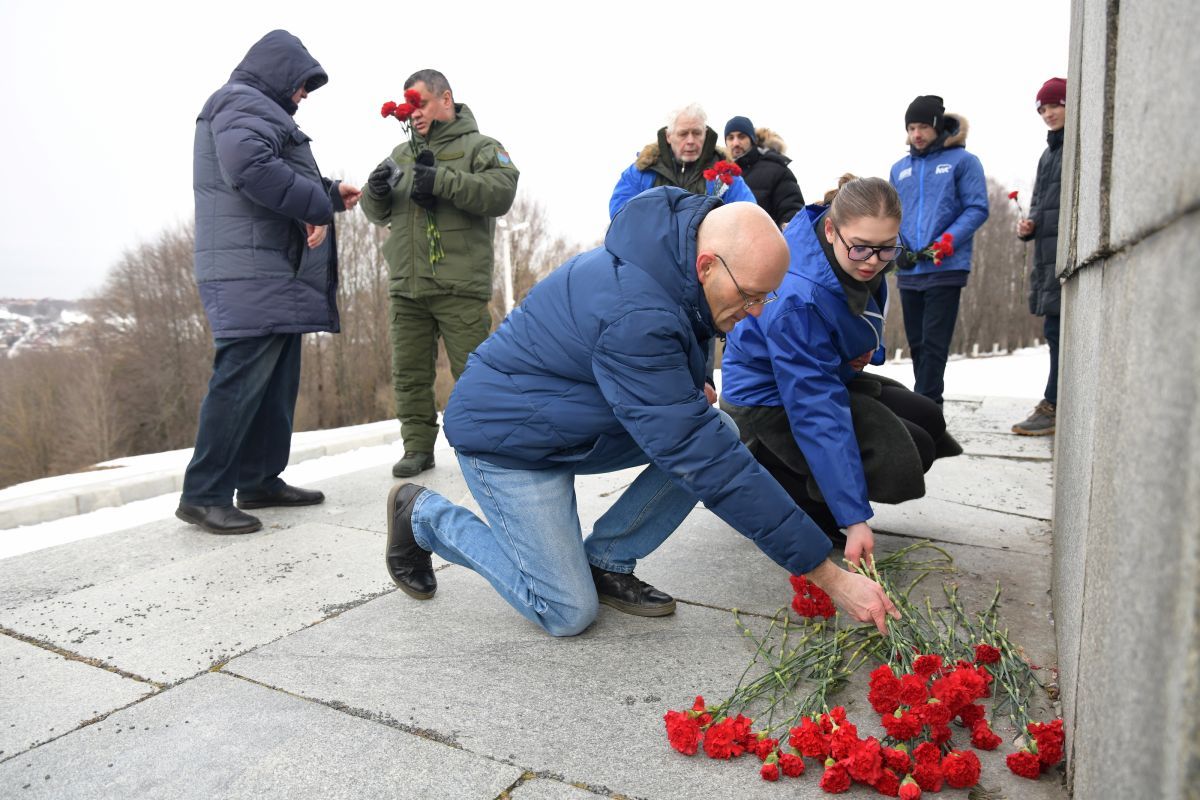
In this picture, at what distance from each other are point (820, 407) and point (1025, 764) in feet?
4.30

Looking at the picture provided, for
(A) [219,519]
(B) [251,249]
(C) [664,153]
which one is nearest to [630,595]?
(A) [219,519]

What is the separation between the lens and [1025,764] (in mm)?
1820

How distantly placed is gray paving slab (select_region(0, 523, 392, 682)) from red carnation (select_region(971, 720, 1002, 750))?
2003mm

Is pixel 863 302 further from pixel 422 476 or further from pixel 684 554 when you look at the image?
pixel 422 476

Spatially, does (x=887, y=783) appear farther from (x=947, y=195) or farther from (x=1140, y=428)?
(x=947, y=195)

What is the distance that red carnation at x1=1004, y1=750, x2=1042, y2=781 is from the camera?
1817 mm

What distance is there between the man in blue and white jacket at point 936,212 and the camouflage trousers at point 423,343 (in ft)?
9.22

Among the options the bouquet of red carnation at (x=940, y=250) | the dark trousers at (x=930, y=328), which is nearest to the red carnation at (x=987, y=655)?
the bouquet of red carnation at (x=940, y=250)

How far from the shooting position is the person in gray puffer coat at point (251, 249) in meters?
4.02

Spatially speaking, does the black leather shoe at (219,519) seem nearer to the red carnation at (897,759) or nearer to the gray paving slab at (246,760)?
the gray paving slab at (246,760)

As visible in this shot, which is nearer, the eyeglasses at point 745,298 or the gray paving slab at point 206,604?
the eyeglasses at point 745,298

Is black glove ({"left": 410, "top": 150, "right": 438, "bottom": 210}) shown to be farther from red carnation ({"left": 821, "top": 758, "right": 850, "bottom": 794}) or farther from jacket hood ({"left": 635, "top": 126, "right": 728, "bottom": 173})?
red carnation ({"left": 821, "top": 758, "right": 850, "bottom": 794})

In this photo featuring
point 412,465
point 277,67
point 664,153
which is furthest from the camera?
point 664,153

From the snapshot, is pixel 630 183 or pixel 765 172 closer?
pixel 630 183
